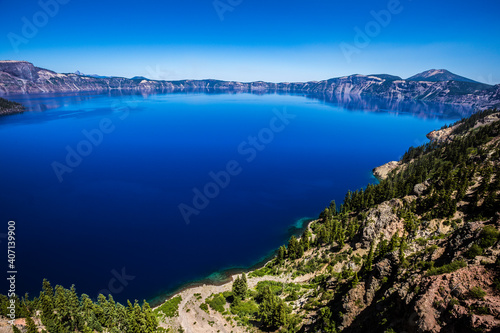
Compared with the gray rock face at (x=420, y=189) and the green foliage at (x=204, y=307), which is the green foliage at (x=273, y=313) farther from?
the gray rock face at (x=420, y=189)

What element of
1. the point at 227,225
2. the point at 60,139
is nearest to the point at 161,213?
the point at 227,225

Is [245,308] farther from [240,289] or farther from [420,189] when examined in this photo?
[420,189]

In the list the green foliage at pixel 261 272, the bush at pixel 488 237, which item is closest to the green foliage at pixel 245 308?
the green foliage at pixel 261 272

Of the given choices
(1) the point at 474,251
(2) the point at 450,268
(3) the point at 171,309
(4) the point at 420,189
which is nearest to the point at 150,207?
(3) the point at 171,309

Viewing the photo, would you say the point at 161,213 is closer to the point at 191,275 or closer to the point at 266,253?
the point at 191,275

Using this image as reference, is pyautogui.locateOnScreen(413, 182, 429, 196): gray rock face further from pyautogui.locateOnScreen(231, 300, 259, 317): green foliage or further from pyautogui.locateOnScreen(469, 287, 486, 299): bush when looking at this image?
pyautogui.locateOnScreen(231, 300, 259, 317): green foliage

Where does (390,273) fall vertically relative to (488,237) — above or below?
below

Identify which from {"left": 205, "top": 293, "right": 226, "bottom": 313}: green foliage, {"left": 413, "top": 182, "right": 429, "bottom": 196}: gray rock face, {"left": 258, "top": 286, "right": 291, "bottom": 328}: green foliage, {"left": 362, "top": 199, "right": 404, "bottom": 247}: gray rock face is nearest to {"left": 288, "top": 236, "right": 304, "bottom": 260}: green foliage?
{"left": 362, "top": 199, "right": 404, "bottom": 247}: gray rock face
